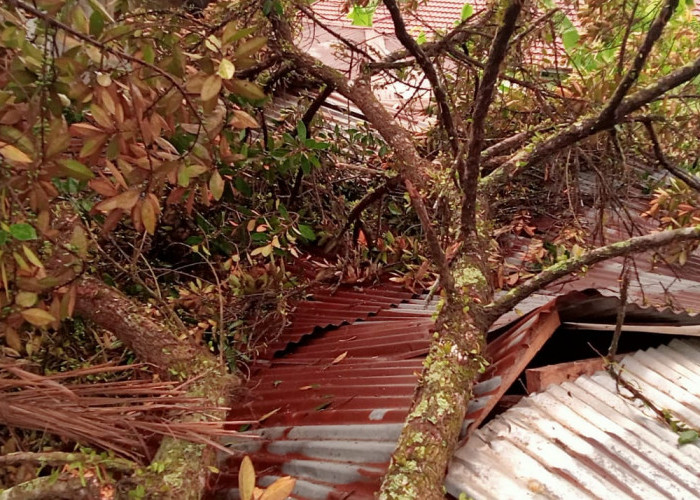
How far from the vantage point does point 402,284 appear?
3.85 m

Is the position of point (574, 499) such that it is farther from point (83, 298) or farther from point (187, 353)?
point (83, 298)

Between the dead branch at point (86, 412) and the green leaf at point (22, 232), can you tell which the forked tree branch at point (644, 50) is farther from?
the green leaf at point (22, 232)

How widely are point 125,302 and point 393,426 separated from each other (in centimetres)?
135

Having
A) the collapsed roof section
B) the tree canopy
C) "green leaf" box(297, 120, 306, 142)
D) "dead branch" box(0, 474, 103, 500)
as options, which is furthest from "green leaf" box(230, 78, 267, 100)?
"green leaf" box(297, 120, 306, 142)

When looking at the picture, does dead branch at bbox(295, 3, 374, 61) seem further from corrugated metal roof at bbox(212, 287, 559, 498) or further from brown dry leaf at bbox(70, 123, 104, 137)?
brown dry leaf at bbox(70, 123, 104, 137)

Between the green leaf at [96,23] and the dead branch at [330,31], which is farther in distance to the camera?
the dead branch at [330,31]

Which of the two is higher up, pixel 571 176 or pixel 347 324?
pixel 571 176

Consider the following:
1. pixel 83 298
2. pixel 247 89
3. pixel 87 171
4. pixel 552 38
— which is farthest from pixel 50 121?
pixel 552 38

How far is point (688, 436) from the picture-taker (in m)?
1.87

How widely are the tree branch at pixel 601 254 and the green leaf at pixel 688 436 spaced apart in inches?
26.8

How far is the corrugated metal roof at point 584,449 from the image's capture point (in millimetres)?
1604

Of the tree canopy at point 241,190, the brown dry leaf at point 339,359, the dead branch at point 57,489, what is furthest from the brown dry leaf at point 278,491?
the brown dry leaf at point 339,359

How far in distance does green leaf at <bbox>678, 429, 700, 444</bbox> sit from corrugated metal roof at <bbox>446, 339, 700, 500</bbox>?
20mm

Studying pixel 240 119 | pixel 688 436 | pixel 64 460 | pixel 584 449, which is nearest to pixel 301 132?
pixel 240 119
